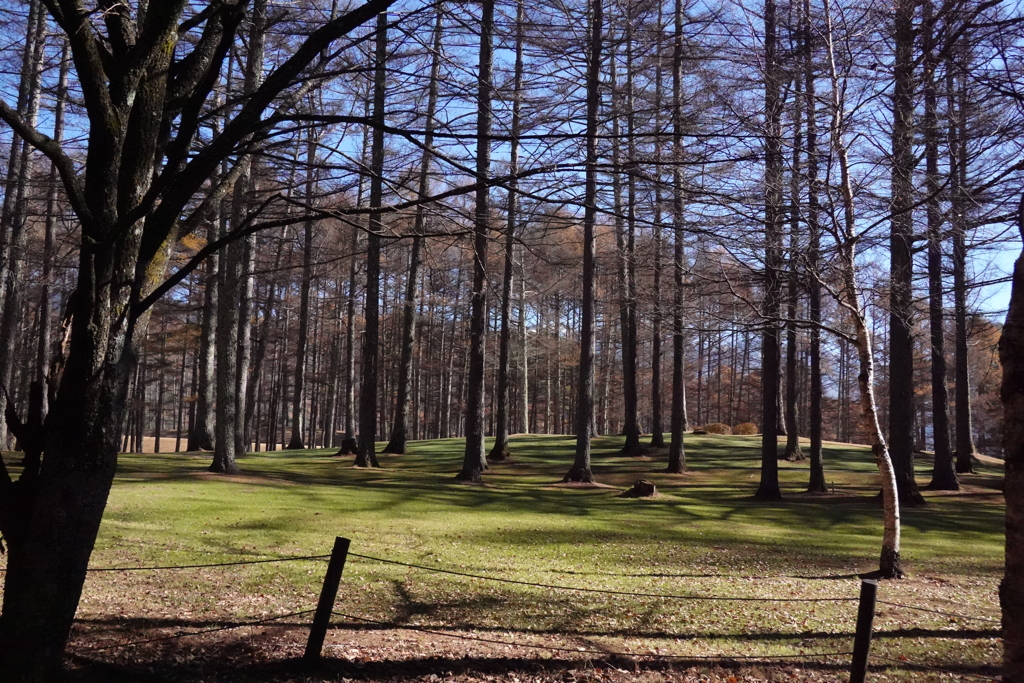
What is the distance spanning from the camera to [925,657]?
6.55 metres

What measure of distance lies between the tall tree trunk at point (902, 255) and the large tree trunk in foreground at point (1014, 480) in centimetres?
291

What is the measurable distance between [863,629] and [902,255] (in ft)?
35.8

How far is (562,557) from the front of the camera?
32.8 feet

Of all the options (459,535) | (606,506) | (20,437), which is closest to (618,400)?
(606,506)

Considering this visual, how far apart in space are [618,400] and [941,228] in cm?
5087

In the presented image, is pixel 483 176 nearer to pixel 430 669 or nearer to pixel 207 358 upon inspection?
pixel 430 669

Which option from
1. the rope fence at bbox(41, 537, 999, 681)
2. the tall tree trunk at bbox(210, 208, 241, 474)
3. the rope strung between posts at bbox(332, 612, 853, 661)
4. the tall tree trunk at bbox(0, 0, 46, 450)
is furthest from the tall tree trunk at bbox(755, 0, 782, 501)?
the tall tree trunk at bbox(0, 0, 46, 450)

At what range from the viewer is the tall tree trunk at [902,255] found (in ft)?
23.2

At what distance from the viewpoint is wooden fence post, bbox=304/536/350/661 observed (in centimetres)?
547

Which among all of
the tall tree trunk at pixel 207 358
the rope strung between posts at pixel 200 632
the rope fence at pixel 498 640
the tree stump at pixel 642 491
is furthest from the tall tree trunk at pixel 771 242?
the tall tree trunk at pixel 207 358

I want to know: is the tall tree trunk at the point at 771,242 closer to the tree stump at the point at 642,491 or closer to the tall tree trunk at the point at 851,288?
the tall tree trunk at the point at 851,288

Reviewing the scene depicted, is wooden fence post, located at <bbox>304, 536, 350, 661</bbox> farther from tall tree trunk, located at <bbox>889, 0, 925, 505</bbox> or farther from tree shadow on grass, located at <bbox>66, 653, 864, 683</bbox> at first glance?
tall tree trunk, located at <bbox>889, 0, 925, 505</bbox>

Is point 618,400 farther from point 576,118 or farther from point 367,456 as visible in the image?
point 576,118

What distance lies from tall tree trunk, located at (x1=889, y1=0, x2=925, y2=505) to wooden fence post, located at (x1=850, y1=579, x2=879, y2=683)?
3.15 metres
